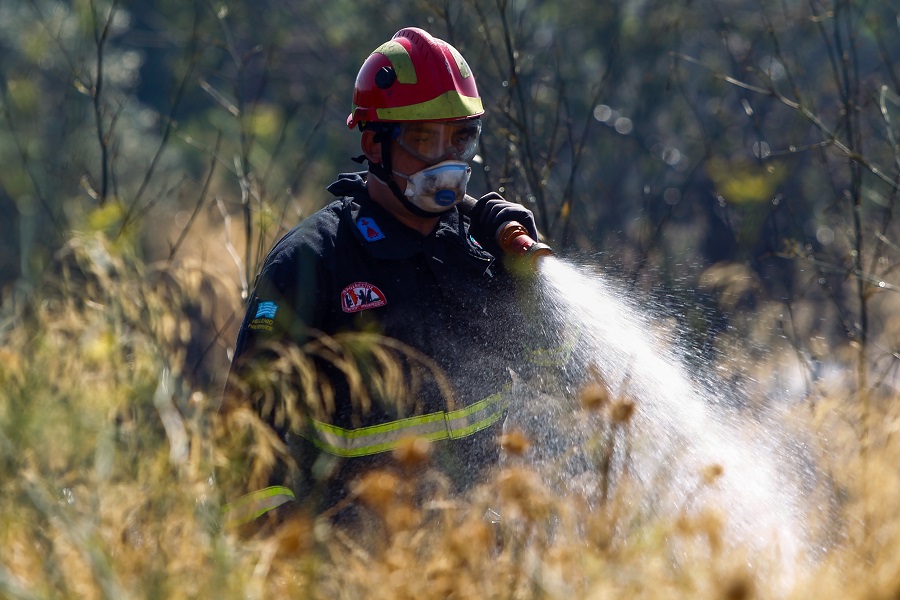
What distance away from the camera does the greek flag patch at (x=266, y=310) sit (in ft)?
10.1

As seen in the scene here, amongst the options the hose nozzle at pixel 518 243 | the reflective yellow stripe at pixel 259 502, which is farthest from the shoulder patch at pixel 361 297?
the reflective yellow stripe at pixel 259 502

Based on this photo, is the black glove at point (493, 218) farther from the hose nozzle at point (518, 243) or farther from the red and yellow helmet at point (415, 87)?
the red and yellow helmet at point (415, 87)

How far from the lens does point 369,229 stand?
347 centimetres

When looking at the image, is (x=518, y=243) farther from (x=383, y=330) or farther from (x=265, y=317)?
(x=265, y=317)

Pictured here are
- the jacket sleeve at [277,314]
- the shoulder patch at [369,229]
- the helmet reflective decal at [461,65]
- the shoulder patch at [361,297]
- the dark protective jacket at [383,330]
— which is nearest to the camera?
the jacket sleeve at [277,314]

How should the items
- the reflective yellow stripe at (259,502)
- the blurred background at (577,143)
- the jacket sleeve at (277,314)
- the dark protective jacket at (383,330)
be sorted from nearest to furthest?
the reflective yellow stripe at (259,502) → the jacket sleeve at (277,314) → the dark protective jacket at (383,330) → the blurred background at (577,143)

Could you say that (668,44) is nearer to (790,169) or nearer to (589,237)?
(790,169)

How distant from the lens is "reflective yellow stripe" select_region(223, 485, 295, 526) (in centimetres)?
289

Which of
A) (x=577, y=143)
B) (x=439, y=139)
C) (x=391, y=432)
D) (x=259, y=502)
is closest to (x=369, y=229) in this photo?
(x=439, y=139)

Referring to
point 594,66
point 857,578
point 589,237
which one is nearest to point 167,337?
point 857,578

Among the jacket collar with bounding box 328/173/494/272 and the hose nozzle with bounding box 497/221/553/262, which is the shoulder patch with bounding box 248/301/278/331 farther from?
the hose nozzle with bounding box 497/221/553/262

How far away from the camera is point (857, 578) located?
253 centimetres

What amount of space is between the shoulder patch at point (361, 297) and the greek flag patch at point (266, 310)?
0.26 metres

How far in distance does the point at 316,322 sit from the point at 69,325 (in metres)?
0.73
